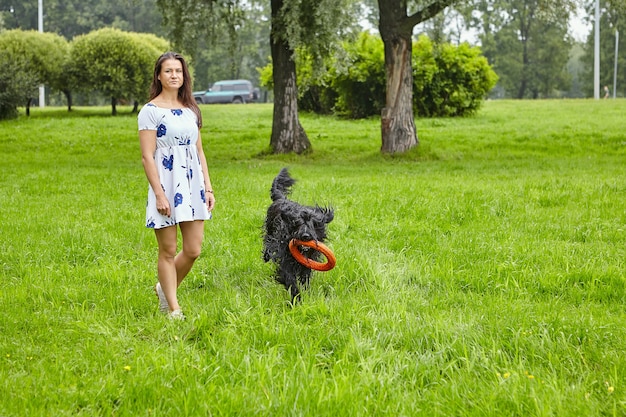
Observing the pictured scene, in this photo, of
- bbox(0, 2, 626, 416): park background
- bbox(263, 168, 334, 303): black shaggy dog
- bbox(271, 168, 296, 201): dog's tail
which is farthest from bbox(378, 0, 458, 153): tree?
bbox(263, 168, 334, 303): black shaggy dog

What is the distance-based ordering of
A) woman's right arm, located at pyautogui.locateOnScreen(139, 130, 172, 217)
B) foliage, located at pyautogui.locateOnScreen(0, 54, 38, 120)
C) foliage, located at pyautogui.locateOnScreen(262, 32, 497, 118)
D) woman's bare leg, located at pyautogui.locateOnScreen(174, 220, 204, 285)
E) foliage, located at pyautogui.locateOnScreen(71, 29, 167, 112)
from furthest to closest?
foliage, located at pyautogui.locateOnScreen(71, 29, 167, 112), foliage, located at pyautogui.locateOnScreen(0, 54, 38, 120), foliage, located at pyautogui.locateOnScreen(262, 32, 497, 118), woman's bare leg, located at pyautogui.locateOnScreen(174, 220, 204, 285), woman's right arm, located at pyautogui.locateOnScreen(139, 130, 172, 217)

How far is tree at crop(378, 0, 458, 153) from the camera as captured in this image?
16188mm

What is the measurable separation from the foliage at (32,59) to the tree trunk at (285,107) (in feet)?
45.1

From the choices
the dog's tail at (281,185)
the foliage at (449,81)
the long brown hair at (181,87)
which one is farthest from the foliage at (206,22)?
the long brown hair at (181,87)

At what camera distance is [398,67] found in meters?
16.5

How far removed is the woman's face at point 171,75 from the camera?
5065mm

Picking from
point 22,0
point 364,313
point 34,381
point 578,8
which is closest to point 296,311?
point 364,313

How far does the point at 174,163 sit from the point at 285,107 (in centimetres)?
1296

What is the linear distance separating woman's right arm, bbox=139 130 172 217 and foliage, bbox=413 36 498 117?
859 inches

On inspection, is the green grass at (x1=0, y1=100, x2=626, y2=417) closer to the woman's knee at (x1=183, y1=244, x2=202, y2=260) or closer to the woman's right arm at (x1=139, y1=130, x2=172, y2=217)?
the woman's knee at (x1=183, y1=244, x2=202, y2=260)

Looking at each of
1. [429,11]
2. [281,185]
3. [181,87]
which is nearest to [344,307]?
[281,185]

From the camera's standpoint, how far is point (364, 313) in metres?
5.05

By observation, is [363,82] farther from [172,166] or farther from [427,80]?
[172,166]

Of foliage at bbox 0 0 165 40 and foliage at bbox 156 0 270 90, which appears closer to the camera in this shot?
foliage at bbox 156 0 270 90
